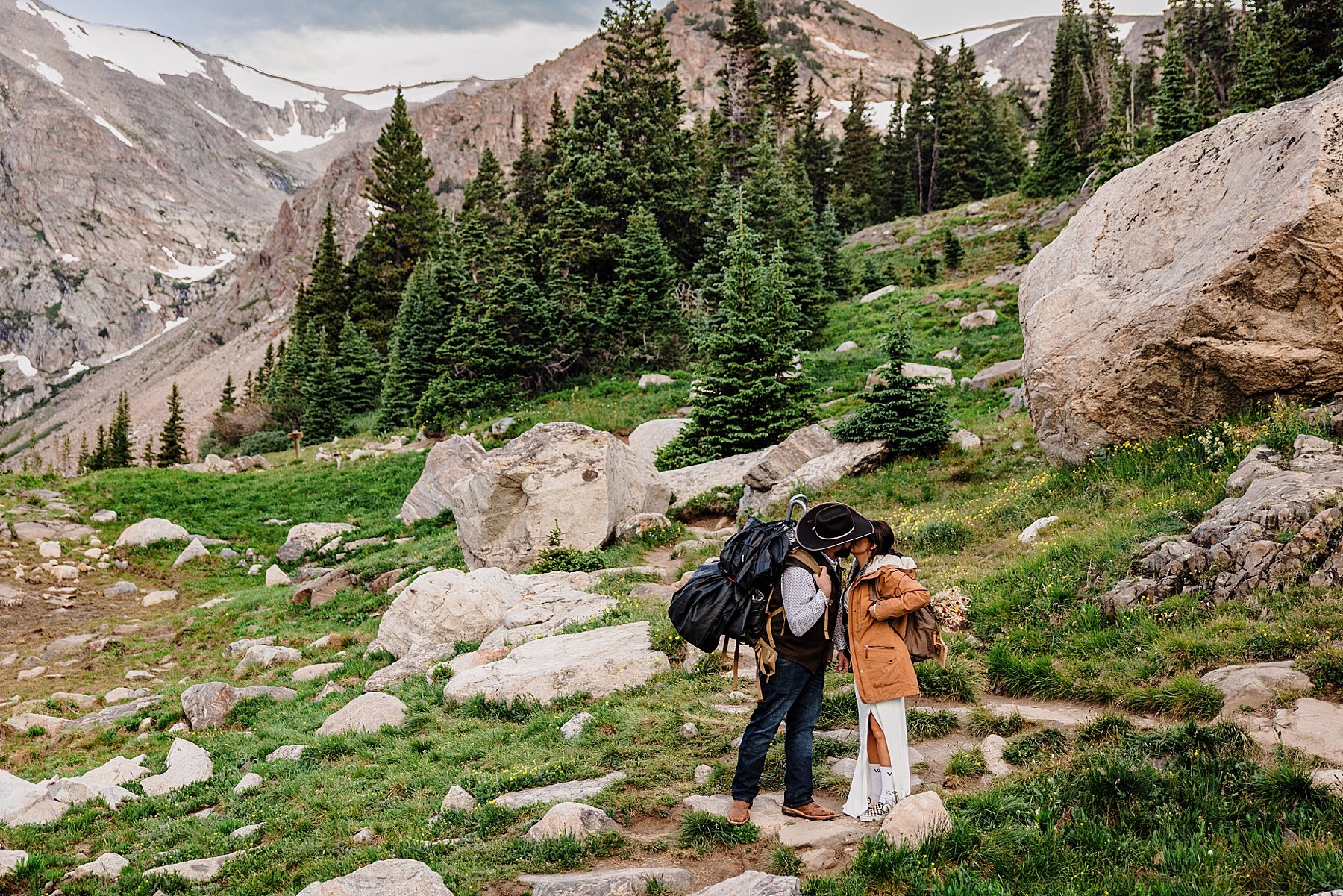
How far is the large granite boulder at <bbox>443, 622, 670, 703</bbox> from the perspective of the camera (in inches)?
373

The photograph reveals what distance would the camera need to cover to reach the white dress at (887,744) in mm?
5777

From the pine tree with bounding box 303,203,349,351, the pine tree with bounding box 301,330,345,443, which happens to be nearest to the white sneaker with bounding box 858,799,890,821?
the pine tree with bounding box 301,330,345,443

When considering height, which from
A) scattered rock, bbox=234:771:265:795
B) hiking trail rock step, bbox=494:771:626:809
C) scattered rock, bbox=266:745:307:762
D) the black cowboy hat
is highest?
the black cowboy hat

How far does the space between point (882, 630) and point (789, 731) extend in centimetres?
110

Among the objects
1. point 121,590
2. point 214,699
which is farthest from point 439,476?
point 214,699

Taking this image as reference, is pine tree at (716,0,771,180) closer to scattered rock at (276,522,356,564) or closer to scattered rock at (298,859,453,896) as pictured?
scattered rock at (276,522,356,564)

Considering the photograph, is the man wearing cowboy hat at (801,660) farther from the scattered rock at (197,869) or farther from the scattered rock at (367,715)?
the scattered rock at (367,715)

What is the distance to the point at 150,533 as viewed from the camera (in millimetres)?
22000

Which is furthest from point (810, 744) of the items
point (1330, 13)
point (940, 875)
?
point (1330, 13)

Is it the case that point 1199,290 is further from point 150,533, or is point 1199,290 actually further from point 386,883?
point 150,533

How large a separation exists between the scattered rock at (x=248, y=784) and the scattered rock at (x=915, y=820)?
21.7 ft

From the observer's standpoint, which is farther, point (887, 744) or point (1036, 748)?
point (1036, 748)

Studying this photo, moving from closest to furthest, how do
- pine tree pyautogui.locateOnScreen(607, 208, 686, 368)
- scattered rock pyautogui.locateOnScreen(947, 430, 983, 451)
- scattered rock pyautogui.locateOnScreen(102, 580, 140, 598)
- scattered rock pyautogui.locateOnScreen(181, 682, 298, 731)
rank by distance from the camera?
scattered rock pyautogui.locateOnScreen(181, 682, 298, 731)
scattered rock pyautogui.locateOnScreen(947, 430, 983, 451)
scattered rock pyautogui.locateOnScreen(102, 580, 140, 598)
pine tree pyautogui.locateOnScreen(607, 208, 686, 368)

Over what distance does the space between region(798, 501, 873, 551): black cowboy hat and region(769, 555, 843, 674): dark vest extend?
19cm
